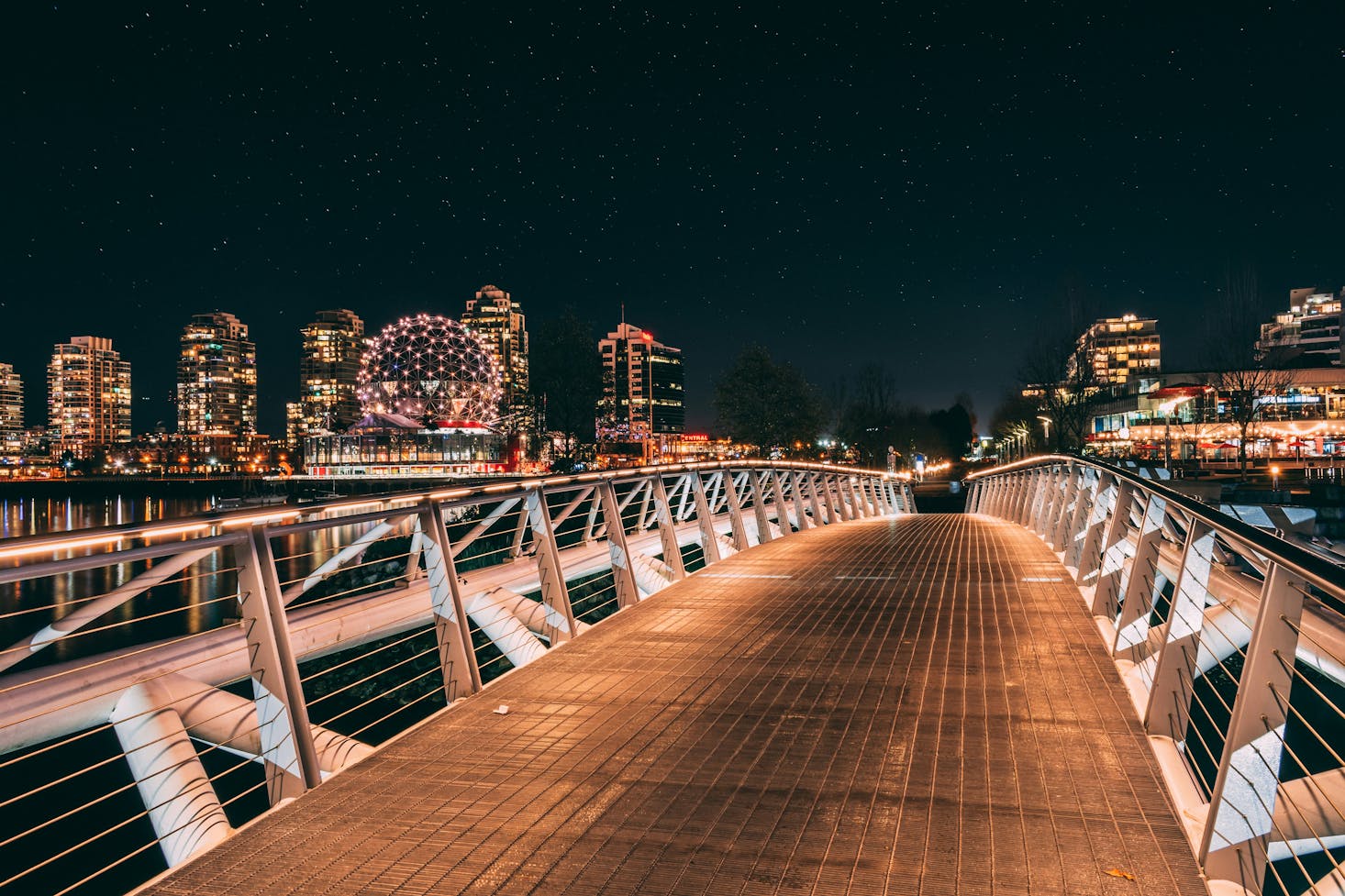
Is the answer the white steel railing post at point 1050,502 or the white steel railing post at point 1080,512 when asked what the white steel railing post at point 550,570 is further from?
the white steel railing post at point 1050,502

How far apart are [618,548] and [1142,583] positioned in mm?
4277

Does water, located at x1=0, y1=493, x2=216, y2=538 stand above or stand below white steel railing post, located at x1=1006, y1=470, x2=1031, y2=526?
below

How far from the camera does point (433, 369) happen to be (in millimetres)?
60844

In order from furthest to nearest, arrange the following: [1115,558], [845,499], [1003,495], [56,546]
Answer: [845,499] → [1003,495] → [1115,558] → [56,546]

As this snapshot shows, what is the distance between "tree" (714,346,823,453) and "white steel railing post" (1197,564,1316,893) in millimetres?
57442

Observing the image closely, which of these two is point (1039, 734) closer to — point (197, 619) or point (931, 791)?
point (931, 791)

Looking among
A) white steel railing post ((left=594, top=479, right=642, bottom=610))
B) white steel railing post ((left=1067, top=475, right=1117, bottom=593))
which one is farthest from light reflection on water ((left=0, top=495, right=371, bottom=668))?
white steel railing post ((left=1067, top=475, right=1117, bottom=593))

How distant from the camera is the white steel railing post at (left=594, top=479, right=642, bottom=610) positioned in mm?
7535

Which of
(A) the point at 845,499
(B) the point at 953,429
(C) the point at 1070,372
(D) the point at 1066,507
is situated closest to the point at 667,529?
(D) the point at 1066,507

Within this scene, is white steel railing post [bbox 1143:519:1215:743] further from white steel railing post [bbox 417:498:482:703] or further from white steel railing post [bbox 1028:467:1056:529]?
white steel railing post [bbox 1028:467:1056:529]

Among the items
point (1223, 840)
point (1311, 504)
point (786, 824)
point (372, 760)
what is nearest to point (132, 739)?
point (372, 760)

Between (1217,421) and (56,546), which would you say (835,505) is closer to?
(56,546)

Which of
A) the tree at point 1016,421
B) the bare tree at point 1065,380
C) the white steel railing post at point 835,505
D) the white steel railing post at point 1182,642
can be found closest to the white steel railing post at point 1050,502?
the white steel railing post at point 835,505

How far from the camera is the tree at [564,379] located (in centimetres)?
5888
